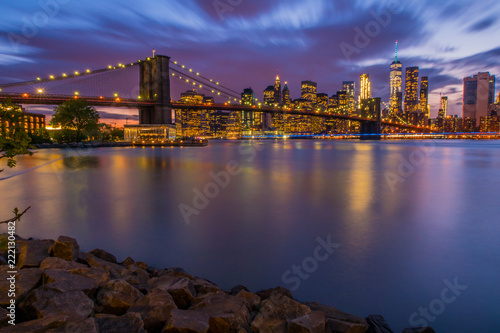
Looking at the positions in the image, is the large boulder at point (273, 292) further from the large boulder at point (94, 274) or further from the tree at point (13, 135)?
the tree at point (13, 135)

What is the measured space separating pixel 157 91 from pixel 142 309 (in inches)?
2208

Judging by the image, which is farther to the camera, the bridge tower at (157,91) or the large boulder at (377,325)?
the bridge tower at (157,91)

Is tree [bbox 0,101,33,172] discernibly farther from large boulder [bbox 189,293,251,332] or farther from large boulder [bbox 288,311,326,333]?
large boulder [bbox 288,311,326,333]

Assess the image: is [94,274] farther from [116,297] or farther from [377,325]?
A: [377,325]

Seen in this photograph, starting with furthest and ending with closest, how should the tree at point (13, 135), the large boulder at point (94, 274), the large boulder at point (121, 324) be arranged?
the large boulder at point (94, 274)
the tree at point (13, 135)
the large boulder at point (121, 324)

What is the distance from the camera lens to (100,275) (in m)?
3.50

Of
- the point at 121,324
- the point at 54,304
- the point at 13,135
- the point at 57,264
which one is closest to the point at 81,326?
the point at 121,324

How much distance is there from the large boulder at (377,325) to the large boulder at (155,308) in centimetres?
190

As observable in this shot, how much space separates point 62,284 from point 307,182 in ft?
37.5

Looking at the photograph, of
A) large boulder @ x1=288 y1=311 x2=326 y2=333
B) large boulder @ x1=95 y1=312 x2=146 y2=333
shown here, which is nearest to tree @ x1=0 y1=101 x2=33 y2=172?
large boulder @ x1=95 y1=312 x2=146 y2=333

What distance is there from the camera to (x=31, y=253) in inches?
156

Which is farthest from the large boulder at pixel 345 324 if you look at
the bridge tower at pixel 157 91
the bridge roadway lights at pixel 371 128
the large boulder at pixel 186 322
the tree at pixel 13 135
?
the bridge roadway lights at pixel 371 128

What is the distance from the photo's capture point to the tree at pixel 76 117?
4739 cm

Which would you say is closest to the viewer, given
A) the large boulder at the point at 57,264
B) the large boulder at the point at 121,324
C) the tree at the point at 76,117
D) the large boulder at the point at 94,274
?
the large boulder at the point at 121,324
